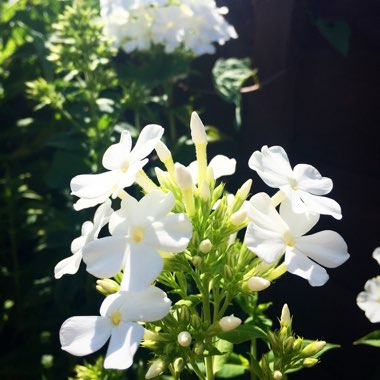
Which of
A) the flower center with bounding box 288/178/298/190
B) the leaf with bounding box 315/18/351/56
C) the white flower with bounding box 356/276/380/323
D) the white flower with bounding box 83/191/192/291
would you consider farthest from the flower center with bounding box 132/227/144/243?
the leaf with bounding box 315/18/351/56

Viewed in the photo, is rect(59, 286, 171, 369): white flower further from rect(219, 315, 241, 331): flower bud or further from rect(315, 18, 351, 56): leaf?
rect(315, 18, 351, 56): leaf

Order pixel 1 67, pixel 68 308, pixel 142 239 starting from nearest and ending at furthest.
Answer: pixel 142 239, pixel 68 308, pixel 1 67

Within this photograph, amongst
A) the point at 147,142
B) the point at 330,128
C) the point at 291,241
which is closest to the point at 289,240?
the point at 291,241

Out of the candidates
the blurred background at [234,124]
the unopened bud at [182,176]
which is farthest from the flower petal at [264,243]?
the blurred background at [234,124]

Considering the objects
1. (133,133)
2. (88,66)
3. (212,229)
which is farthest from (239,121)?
(212,229)

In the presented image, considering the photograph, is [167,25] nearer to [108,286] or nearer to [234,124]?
[234,124]

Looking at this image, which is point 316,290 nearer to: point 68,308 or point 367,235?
point 367,235

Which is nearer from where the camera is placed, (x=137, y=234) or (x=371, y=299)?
(x=137, y=234)

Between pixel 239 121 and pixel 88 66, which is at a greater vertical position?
pixel 88 66
